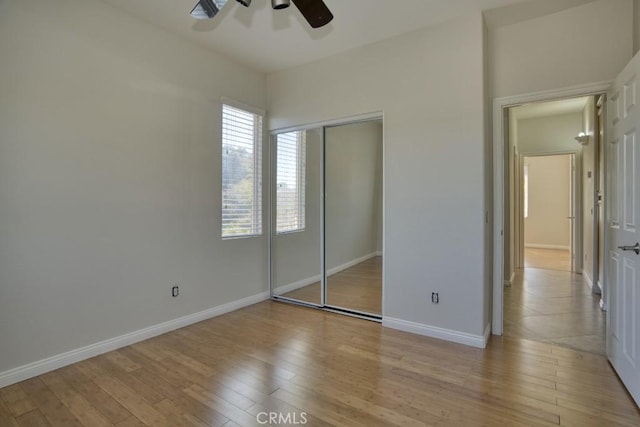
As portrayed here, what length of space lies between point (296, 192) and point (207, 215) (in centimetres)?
116

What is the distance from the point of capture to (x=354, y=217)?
13.4 feet

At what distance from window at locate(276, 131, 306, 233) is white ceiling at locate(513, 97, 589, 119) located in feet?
12.4

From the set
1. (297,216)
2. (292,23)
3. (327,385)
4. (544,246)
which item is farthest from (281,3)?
(544,246)

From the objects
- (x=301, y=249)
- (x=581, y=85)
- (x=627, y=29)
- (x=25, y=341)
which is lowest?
(x=25, y=341)

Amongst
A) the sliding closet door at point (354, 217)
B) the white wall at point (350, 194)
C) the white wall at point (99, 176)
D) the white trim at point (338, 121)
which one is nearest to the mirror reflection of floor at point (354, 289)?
the sliding closet door at point (354, 217)

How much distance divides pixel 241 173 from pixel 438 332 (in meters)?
2.70

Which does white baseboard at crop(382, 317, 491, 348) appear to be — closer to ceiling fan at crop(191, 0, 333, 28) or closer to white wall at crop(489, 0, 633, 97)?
white wall at crop(489, 0, 633, 97)

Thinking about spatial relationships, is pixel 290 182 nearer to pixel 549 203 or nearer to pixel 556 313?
pixel 556 313

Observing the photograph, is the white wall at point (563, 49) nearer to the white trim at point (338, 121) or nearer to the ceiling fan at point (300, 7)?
the white trim at point (338, 121)

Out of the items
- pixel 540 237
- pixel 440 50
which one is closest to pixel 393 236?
pixel 440 50

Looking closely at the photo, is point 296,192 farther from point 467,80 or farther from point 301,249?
point 467,80

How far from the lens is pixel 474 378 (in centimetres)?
228

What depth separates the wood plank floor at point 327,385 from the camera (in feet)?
6.16

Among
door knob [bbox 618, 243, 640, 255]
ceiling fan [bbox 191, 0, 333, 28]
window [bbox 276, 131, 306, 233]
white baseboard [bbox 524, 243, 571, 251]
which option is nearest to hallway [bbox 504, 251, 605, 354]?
door knob [bbox 618, 243, 640, 255]
